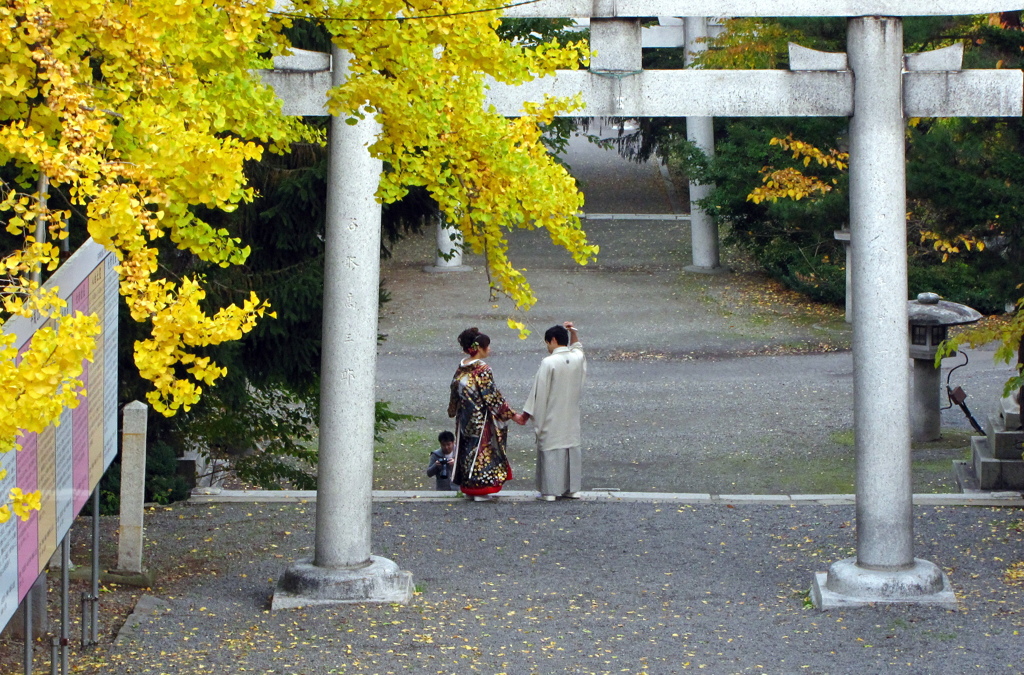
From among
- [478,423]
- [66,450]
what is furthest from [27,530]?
[478,423]

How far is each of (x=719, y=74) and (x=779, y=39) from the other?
54.1ft

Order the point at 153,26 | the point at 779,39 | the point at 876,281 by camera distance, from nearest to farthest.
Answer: the point at 153,26 → the point at 876,281 → the point at 779,39

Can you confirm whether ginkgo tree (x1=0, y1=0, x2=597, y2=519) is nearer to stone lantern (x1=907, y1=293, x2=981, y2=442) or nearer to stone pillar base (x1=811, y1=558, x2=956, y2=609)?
stone pillar base (x1=811, y1=558, x2=956, y2=609)

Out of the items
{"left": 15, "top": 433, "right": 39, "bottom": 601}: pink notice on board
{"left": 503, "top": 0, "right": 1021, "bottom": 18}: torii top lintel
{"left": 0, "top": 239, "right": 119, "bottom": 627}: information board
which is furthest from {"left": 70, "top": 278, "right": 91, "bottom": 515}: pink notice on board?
{"left": 503, "top": 0, "right": 1021, "bottom": 18}: torii top lintel

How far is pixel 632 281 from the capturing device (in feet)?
94.3

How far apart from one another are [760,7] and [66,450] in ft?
13.9

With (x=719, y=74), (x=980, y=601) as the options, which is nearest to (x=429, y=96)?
(x=719, y=74)

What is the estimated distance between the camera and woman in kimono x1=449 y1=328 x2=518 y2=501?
34.2 ft

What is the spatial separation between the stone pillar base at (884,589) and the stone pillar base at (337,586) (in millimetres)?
2428

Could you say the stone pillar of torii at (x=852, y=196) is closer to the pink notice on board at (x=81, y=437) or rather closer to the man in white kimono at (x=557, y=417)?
the pink notice on board at (x=81, y=437)

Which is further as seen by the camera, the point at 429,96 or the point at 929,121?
the point at 929,121

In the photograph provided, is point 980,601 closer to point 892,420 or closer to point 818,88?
point 892,420

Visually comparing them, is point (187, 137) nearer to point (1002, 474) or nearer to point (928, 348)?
point (1002, 474)

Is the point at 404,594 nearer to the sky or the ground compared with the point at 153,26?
nearer to the ground
